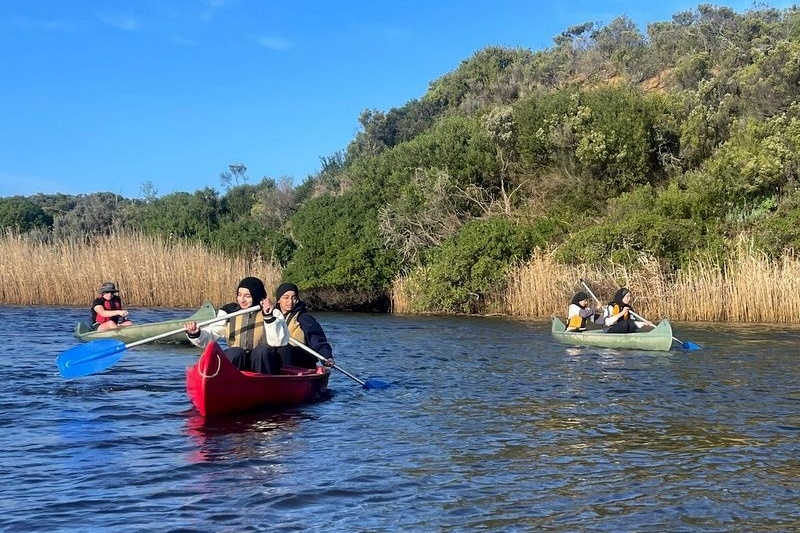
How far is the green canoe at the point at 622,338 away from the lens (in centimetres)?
1516

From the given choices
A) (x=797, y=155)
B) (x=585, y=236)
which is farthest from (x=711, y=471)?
(x=797, y=155)

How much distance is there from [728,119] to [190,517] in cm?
2759

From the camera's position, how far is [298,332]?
11133 mm

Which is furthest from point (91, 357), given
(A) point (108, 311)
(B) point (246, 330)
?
(A) point (108, 311)

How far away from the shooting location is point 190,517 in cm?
595

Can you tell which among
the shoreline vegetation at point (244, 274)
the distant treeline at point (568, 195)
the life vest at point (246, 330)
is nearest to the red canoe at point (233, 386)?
the life vest at point (246, 330)

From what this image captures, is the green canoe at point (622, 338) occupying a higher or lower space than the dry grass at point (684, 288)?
lower

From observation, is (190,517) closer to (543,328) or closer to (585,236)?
(543,328)

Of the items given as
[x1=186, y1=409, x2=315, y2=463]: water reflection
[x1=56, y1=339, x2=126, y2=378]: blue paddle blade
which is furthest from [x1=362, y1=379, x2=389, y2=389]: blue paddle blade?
[x1=56, y1=339, x2=126, y2=378]: blue paddle blade

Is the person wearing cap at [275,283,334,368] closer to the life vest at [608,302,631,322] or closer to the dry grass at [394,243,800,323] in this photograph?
the life vest at [608,302,631,322]

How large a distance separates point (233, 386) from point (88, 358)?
6.74 feet

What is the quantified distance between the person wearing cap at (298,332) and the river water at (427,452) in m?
0.63

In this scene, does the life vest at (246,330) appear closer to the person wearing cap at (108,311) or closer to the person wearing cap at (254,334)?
the person wearing cap at (254,334)

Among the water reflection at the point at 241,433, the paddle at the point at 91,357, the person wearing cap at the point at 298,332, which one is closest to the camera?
the water reflection at the point at 241,433
